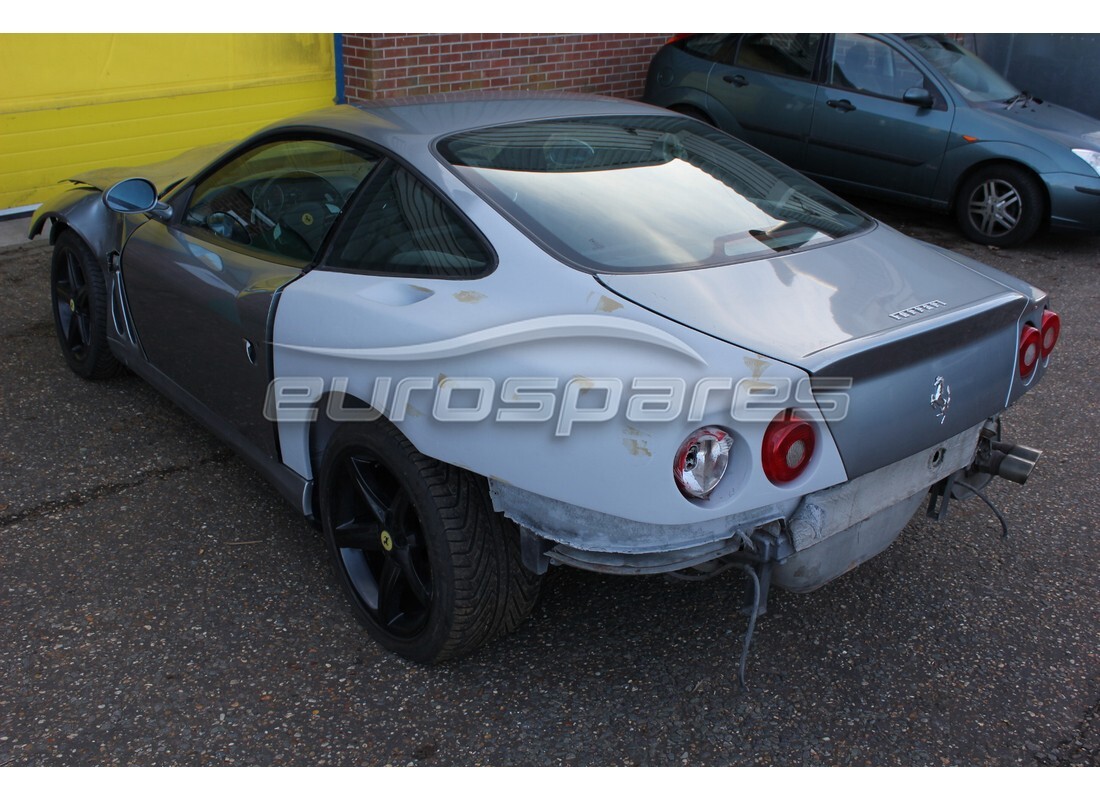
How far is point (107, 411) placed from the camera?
14.7 ft

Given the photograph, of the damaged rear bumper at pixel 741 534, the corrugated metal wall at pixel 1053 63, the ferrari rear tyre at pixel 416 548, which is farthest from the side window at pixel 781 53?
the ferrari rear tyre at pixel 416 548

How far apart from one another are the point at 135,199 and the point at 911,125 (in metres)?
5.59

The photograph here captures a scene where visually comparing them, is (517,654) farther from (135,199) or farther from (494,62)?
(494,62)

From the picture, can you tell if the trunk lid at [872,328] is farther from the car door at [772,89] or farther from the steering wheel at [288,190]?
the car door at [772,89]

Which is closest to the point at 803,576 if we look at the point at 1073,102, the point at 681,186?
the point at 681,186

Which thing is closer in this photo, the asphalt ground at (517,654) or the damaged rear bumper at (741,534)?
the damaged rear bumper at (741,534)

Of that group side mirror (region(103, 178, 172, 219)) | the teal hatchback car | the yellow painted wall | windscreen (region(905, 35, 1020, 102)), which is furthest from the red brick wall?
side mirror (region(103, 178, 172, 219))

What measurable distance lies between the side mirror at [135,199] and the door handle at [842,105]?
211 inches

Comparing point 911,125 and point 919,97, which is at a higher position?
point 919,97

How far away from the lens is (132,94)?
7137 millimetres

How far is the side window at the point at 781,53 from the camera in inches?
A: 308

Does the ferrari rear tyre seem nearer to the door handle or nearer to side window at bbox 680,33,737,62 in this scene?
the door handle

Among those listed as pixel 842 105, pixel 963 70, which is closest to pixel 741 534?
pixel 842 105

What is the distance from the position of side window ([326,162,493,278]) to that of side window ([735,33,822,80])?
219 inches
